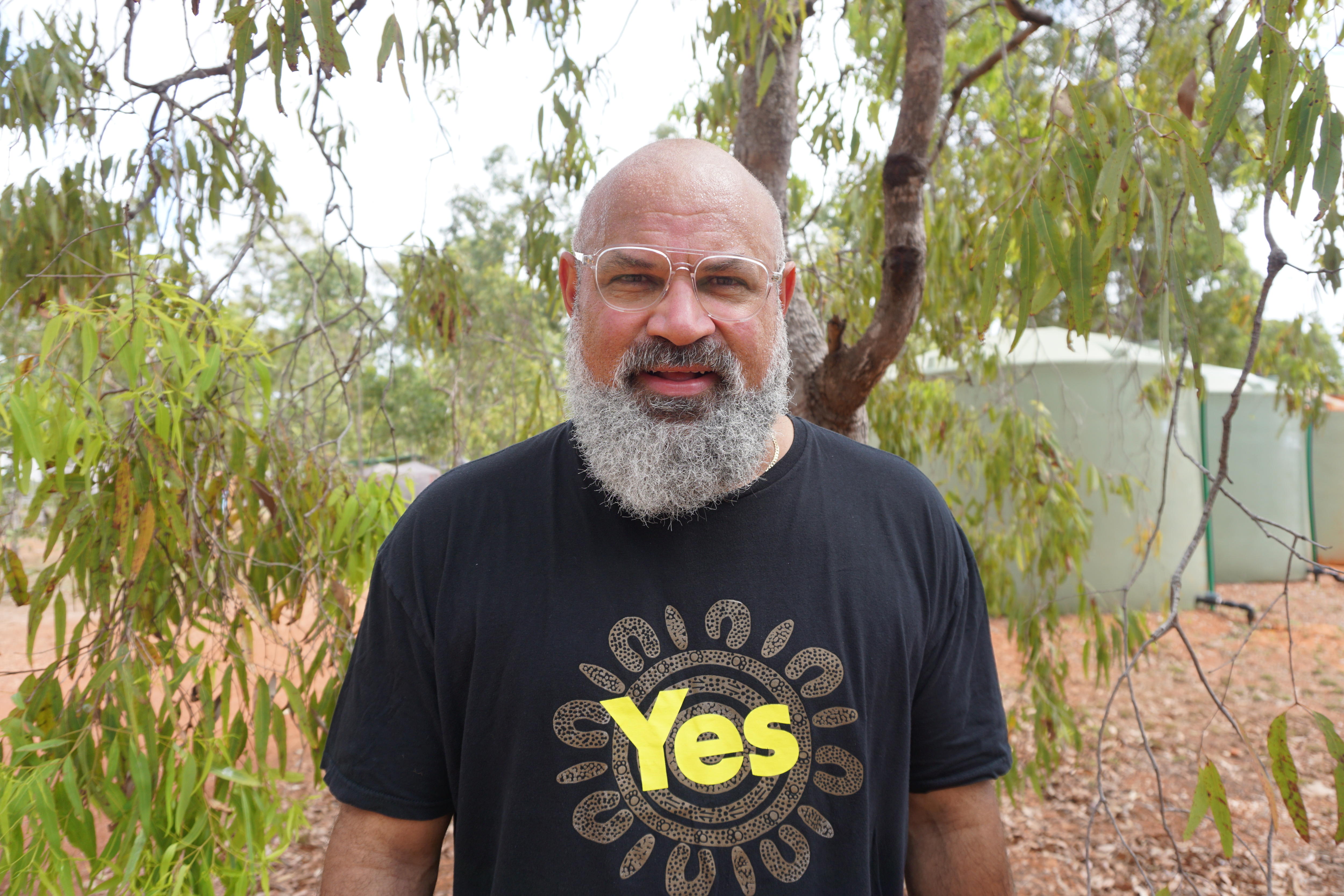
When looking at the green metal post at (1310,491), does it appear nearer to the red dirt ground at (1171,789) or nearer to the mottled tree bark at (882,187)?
the red dirt ground at (1171,789)

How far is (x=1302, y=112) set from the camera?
55.7 inches

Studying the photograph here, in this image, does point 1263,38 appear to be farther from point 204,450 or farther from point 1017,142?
point 204,450

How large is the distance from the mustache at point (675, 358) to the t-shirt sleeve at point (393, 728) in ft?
1.67

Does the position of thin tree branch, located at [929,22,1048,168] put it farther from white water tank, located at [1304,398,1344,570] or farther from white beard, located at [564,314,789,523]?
white water tank, located at [1304,398,1344,570]

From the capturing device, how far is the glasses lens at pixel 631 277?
1.40m

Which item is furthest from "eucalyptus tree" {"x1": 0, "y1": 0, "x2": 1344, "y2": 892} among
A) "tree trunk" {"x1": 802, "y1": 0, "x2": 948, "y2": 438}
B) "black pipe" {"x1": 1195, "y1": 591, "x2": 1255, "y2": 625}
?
"black pipe" {"x1": 1195, "y1": 591, "x2": 1255, "y2": 625}

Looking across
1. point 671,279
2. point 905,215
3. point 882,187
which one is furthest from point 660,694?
point 882,187

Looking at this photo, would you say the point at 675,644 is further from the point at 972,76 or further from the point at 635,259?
the point at 972,76

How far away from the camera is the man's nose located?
1.38m

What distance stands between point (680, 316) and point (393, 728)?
0.77 metres

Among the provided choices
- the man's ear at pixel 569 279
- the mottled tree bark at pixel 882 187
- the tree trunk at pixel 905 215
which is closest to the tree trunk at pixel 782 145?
the mottled tree bark at pixel 882 187

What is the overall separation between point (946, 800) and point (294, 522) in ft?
5.50

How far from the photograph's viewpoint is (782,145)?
2824 millimetres

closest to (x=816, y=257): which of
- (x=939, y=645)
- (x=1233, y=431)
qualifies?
(x=939, y=645)
